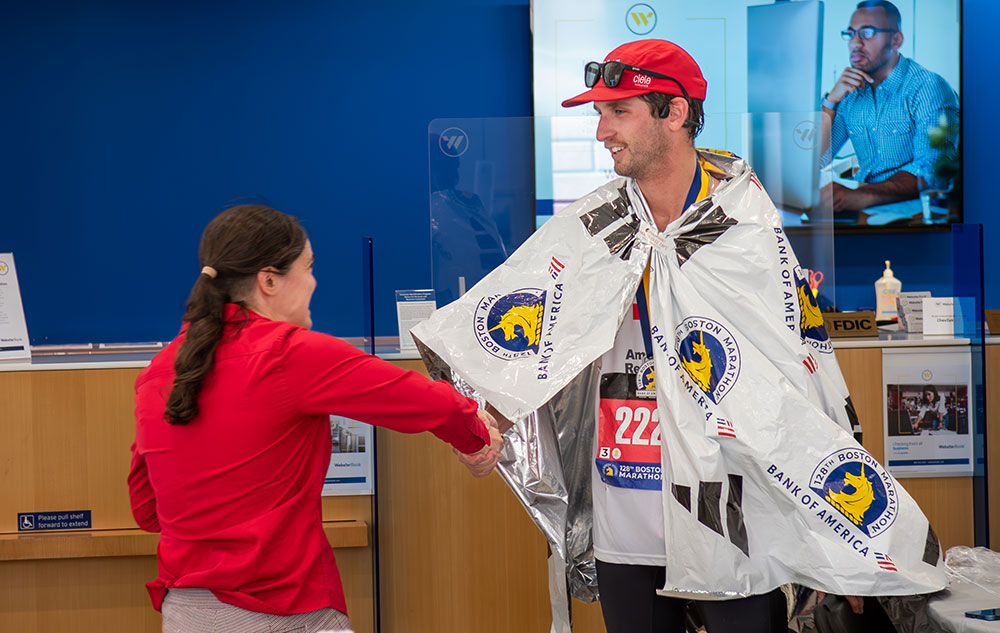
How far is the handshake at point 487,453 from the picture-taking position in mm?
1808

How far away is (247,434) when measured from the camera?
141 cm

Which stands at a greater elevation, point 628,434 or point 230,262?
point 230,262

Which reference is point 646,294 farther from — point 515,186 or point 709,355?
point 515,186

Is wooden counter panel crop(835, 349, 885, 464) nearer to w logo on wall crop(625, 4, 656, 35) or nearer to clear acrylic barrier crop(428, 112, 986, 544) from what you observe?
clear acrylic barrier crop(428, 112, 986, 544)

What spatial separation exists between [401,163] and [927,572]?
9.38 feet

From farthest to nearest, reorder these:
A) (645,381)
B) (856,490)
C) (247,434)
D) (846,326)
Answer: (846,326), (645,381), (856,490), (247,434)

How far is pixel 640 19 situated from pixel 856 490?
2.69 m

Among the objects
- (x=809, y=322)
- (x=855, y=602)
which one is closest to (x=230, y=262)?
(x=809, y=322)

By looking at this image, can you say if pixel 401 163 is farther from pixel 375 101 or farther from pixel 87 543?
pixel 87 543

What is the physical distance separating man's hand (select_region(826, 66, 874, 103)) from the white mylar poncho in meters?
2.39

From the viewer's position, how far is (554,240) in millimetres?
1937

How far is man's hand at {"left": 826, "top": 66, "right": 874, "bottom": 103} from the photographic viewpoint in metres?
3.96

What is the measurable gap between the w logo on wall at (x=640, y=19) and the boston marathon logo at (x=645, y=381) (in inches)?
95.5

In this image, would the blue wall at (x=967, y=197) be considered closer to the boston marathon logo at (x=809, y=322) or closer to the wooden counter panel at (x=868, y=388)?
the wooden counter panel at (x=868, y=388)
